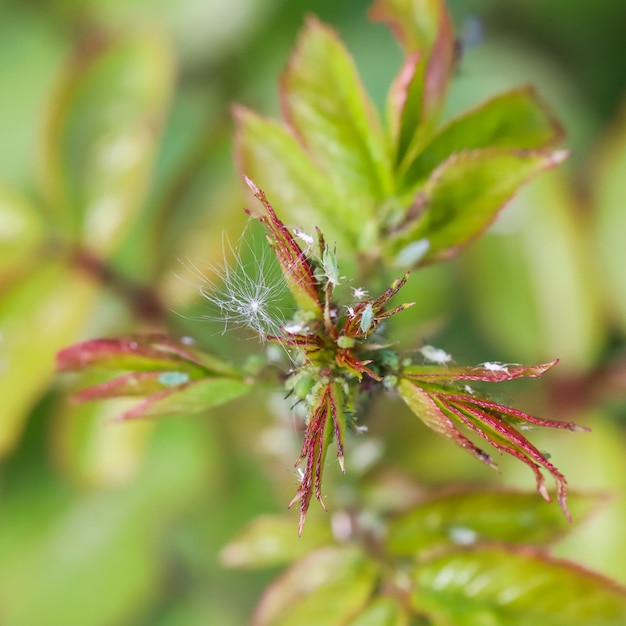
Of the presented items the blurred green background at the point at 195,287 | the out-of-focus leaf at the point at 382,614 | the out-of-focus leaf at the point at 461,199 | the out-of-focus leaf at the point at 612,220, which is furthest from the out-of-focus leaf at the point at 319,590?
the out-of-focus leaf at the point at 612,220

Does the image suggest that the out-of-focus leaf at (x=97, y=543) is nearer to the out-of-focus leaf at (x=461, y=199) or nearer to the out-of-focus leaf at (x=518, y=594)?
the out-of-focus leaf at (x=518, y=594)

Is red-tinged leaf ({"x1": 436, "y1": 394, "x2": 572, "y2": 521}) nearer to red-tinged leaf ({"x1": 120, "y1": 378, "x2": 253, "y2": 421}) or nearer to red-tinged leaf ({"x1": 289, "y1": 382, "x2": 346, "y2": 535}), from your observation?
red-tinged leaf ({"x1": 289, "y1": 382, "x2": 346, "y2": 535})

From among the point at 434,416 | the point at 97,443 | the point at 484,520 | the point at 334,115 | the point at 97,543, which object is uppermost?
the point at 334,115

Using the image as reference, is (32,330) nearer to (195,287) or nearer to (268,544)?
(195,287)

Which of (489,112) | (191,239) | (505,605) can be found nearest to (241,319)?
(489,112)

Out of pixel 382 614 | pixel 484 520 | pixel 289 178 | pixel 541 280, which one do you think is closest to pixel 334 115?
pixel 289 178

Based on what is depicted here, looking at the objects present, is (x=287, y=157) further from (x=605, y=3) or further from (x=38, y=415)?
(x=605, y=3)
